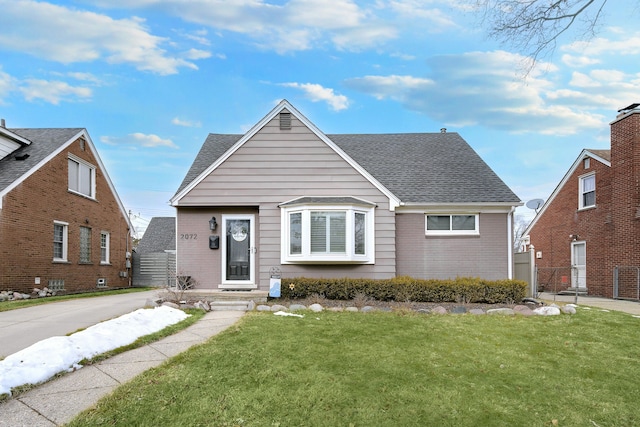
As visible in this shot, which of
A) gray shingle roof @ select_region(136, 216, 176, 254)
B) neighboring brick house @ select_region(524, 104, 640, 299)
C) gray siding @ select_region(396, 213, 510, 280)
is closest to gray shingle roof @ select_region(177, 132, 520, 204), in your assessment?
gray siding @ select_region(396, 213, 510, 280)

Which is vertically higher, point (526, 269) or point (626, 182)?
point (626, 182)

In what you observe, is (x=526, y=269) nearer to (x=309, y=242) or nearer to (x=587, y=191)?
(x=309, y=242)

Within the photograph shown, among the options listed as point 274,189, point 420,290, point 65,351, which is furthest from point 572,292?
point 65,351

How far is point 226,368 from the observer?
4.98m

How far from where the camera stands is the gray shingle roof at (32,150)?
14227 mm

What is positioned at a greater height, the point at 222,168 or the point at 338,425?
the point at 222,168

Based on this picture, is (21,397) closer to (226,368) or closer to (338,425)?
(226,368)

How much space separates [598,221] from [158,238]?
26906 millimetres

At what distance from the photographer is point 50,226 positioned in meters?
15.6

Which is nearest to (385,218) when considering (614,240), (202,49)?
(202,49)

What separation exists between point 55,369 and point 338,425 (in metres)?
3.23

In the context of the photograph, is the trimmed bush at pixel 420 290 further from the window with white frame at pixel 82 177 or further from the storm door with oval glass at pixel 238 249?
the window with white frame at pixel 82 177

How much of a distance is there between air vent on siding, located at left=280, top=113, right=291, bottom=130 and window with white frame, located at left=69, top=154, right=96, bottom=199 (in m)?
10.3

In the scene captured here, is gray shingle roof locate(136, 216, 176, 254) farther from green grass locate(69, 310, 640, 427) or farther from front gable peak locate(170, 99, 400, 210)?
green grass locate(69, 310, 640, 427)
